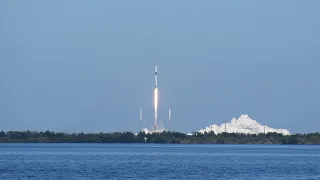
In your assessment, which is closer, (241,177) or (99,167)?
(241,177)

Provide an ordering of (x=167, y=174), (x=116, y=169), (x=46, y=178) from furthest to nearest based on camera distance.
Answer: (x=116, y=169) < (x=167, y=174) < (x=46, y=178)

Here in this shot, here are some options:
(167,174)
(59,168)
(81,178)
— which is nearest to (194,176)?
(167,174)

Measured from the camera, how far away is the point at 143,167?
157m

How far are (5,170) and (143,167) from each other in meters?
26.3

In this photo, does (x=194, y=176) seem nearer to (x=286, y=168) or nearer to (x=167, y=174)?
(x=167, y=174)

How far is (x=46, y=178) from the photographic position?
124938 mm

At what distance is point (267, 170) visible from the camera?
151 meters

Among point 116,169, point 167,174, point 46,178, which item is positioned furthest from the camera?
point 116,169

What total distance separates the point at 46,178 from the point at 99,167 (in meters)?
32.0

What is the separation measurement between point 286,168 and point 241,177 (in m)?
29.1

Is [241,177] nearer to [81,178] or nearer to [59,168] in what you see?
[81,178]

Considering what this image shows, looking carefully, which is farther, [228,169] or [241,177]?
[228,169]

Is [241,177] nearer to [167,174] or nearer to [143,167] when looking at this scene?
[167,174]

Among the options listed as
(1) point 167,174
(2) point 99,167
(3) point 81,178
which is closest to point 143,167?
(2) point 99,167
